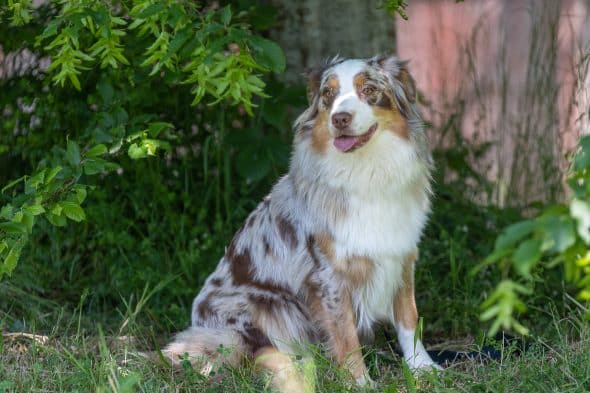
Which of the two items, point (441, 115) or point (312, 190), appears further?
point (441, 115)

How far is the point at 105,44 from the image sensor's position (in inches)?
152

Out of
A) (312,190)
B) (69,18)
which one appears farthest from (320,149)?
(69,18)

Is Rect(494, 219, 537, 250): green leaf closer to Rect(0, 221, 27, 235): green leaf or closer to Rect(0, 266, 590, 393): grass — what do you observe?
Rect(0, 266, 590, 393): grass

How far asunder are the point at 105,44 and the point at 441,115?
272 cm

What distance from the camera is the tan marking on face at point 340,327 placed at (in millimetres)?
3982

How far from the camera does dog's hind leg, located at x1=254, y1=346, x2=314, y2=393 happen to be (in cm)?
360

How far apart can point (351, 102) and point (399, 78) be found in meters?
0.33

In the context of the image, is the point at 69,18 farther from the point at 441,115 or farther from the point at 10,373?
the point at 441,115

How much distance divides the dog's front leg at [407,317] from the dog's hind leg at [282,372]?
58 centimetres

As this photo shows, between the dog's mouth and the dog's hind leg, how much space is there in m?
0.90

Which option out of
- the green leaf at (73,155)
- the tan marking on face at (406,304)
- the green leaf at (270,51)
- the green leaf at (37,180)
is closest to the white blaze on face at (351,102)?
the green leaf at (270,51)

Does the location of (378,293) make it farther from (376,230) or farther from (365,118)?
(365,118)

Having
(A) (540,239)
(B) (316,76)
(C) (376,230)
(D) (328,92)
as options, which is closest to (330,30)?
(B) (316,76)

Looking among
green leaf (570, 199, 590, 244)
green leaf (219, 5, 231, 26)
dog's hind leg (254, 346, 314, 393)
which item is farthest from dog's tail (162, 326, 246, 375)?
green leaf (570, 199, 590, 244)
